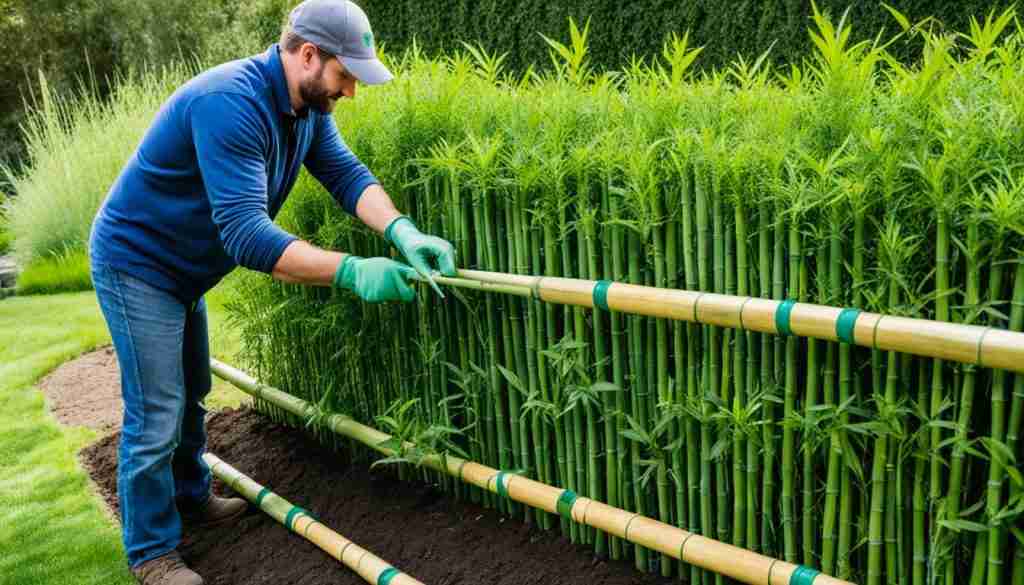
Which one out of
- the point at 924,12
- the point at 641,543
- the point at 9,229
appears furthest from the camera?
the point at 9,229

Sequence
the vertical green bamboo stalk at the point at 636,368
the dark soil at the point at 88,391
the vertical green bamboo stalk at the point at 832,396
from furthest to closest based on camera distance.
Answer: the dark soil at the point at 88,391 < the vertical green bamboo stalk at the point at 636,368 < the vertical green bamboo stalk at the point at 832,396

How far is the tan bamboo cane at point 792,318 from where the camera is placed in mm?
1980

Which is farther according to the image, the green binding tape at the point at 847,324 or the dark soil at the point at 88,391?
the dark soil at the point at 88,391

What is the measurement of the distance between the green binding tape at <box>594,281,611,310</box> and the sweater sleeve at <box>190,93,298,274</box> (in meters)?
0.99

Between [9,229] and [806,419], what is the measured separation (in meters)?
10.5

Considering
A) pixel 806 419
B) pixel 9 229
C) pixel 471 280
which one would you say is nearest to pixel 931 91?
pixel 806 419

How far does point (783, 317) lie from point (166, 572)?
7.84 feet

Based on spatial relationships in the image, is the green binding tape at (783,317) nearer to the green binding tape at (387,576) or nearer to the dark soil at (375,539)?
the dark soil at (375,539)

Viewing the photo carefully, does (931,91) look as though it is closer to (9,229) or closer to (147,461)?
(147,461)

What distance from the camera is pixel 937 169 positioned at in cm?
205

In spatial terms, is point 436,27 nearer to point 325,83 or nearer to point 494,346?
point 325,83

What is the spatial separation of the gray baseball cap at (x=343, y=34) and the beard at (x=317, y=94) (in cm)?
11

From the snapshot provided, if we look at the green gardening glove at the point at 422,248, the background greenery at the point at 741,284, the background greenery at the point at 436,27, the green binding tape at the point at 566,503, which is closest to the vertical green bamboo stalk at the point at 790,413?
the background greenery at the point at 741,284

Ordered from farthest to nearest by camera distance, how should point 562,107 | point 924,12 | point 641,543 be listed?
point 924,12 → point 562,107 → point 641,543
